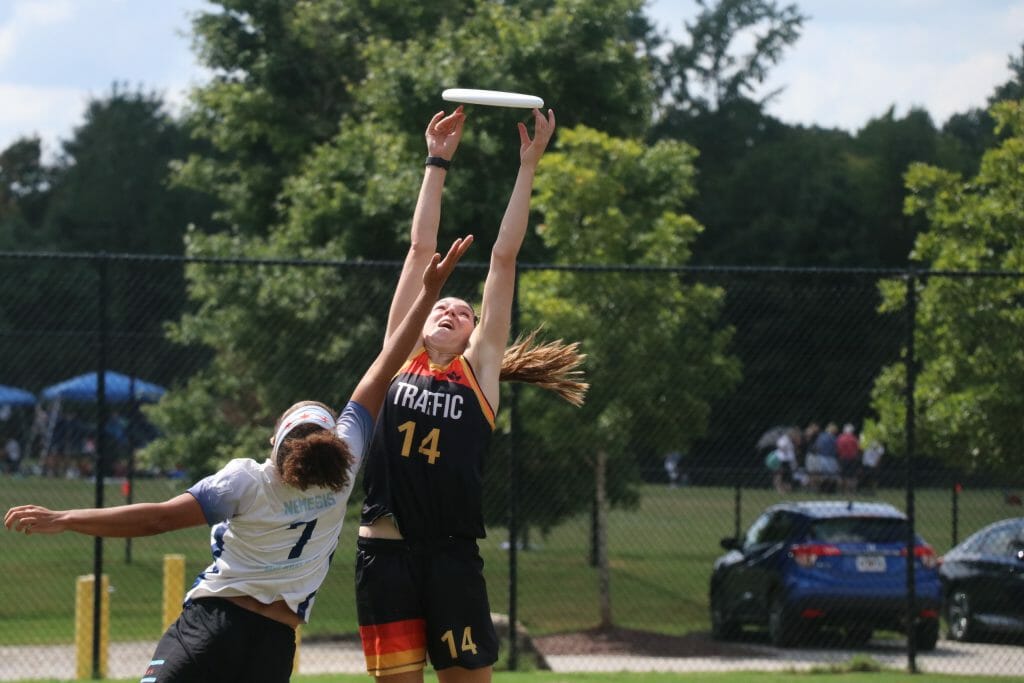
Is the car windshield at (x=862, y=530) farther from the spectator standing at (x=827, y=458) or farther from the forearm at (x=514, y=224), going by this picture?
the forearm at (x=514, y=224)

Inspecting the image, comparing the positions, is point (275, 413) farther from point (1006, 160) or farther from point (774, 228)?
point (774, 228)

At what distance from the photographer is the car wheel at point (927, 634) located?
11.7 meters

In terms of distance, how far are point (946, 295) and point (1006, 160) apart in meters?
1.93

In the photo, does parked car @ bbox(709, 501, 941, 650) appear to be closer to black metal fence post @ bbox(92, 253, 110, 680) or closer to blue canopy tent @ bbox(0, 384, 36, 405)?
black metal fence post @ bbox(92, 253, 110, 680)

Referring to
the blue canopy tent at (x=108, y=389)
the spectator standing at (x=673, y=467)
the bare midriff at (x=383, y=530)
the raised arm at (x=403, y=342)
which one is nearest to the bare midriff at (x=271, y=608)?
the bare midriff at (x=383, y=530)

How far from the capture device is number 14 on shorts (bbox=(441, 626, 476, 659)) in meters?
A: 4.94

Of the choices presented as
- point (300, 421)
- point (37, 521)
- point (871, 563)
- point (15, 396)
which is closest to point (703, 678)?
point (871, 563)

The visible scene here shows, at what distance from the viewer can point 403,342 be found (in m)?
4.92

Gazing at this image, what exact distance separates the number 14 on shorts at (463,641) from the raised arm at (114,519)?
3.39 feet

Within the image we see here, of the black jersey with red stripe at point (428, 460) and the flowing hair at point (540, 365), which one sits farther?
the flowing hair at point (540, 365)

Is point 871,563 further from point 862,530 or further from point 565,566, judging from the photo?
point 565,566

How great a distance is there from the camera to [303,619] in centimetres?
464

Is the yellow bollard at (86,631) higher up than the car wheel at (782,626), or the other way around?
the yellow bollard at (86,631)

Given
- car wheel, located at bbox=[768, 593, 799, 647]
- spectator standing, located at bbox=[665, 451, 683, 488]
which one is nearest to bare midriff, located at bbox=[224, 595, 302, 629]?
spectator standing, located at bbox=[665, 451, 683, 488]
